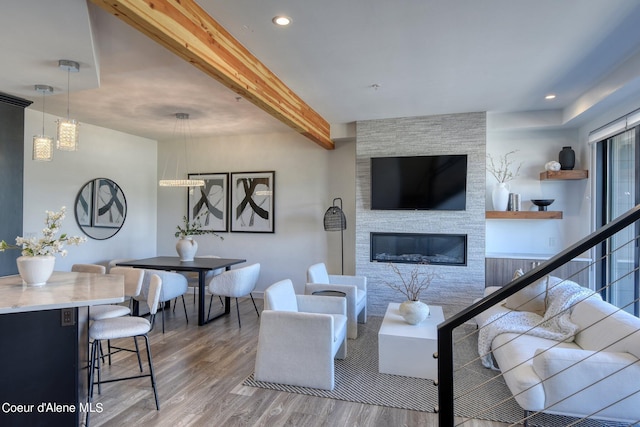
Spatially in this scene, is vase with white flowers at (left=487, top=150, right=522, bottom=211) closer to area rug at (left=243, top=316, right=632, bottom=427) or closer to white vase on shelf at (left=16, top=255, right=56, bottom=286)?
area rug at (left=243, top=316, right=632, bottom=427)

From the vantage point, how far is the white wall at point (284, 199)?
5.98 m

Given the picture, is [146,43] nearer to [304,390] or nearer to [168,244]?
[304,390]

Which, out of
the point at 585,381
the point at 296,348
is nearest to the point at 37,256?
the point at 296,348

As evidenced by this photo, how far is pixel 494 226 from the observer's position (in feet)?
17.1

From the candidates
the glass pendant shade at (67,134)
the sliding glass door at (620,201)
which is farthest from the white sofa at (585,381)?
the glass pendant shade at (67,134)

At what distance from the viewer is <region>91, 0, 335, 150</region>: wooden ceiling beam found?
195cm

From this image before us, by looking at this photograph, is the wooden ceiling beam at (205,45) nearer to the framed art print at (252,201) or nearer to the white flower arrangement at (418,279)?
the framed art print at (252,201)

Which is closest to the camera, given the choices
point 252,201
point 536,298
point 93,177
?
point 536,298

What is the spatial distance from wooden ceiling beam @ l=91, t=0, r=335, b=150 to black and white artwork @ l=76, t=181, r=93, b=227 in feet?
11.6

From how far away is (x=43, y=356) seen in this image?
2170mm

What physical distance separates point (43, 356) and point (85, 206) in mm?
3914

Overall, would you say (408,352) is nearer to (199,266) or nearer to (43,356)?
(43,356)

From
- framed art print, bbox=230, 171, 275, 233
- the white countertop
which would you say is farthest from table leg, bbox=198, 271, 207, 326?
framed art print, bbox=230, 171, 275, 233

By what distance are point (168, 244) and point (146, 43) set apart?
4662 millimetres
